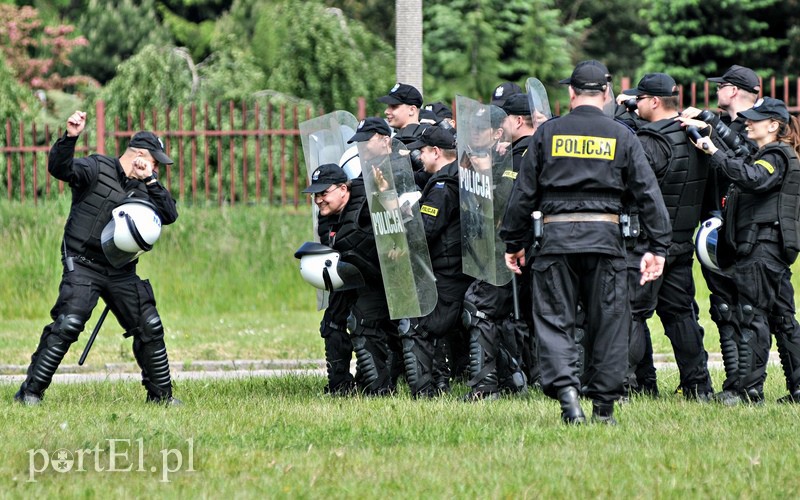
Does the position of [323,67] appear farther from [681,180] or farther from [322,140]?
[681,180]

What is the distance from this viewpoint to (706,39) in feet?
88.6

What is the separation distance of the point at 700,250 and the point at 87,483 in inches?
172

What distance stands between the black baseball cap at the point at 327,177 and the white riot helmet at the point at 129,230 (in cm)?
103

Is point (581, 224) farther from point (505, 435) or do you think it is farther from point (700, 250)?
point (700, 250)

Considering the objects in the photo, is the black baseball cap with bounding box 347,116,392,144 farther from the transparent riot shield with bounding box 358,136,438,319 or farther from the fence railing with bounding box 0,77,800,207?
the fence railing with bounding box 0,77,800,207

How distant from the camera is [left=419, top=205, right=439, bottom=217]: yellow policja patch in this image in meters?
8.69

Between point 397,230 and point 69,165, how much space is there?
2.11m

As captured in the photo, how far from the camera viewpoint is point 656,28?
2756 centimetres

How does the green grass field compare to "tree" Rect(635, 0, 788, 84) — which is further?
"tree" Rect(635, 0, 788, 84)

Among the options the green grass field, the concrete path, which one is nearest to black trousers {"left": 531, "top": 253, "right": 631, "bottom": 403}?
the green grass field

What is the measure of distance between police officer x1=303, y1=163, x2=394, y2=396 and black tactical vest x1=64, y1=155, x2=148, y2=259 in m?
1.19

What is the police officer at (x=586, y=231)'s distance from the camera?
6965 mm

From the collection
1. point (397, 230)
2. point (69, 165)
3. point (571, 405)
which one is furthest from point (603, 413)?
point (69, 165)

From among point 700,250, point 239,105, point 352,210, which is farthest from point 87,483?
point 239,105
